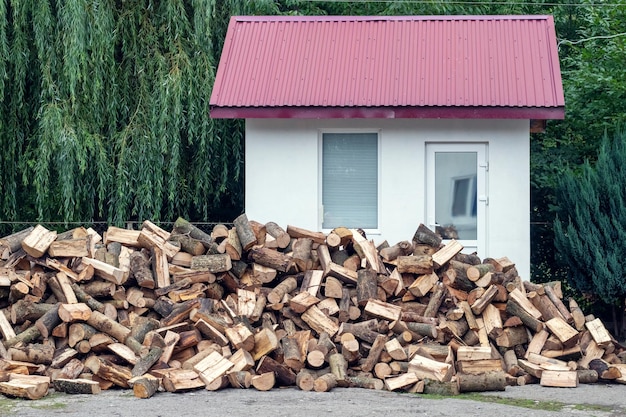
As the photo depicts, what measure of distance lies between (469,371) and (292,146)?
525 centimetres

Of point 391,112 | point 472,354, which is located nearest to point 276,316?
point 472,354

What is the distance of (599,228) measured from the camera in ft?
47.2

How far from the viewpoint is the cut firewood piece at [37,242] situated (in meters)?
11.7

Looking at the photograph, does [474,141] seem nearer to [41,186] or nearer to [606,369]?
[606,369]

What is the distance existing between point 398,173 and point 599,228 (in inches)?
113

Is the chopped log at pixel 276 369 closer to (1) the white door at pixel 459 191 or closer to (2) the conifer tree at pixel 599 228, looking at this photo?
(1) the white door at pixel 459 191

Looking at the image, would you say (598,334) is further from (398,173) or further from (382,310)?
(398,173)

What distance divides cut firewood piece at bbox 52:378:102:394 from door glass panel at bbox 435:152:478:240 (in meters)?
6.25

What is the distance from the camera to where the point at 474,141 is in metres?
15.1

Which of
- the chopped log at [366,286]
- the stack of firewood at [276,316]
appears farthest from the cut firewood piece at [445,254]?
the chopped log at [366,286]

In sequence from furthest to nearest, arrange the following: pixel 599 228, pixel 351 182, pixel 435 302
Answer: pixel 351 182, pixel 599 228, pixel 435 302

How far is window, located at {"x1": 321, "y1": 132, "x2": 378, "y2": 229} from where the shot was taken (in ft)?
49.8

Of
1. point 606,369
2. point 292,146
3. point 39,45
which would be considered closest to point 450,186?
point 292,146

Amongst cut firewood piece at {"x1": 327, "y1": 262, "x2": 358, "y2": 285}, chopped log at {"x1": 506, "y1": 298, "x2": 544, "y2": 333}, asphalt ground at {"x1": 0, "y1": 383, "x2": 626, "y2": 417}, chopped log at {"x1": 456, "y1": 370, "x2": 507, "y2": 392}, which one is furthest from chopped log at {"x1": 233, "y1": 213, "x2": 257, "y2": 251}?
chopped log at {"x1": 506, "y1": 298, "x2": 544, "y2": 333}
